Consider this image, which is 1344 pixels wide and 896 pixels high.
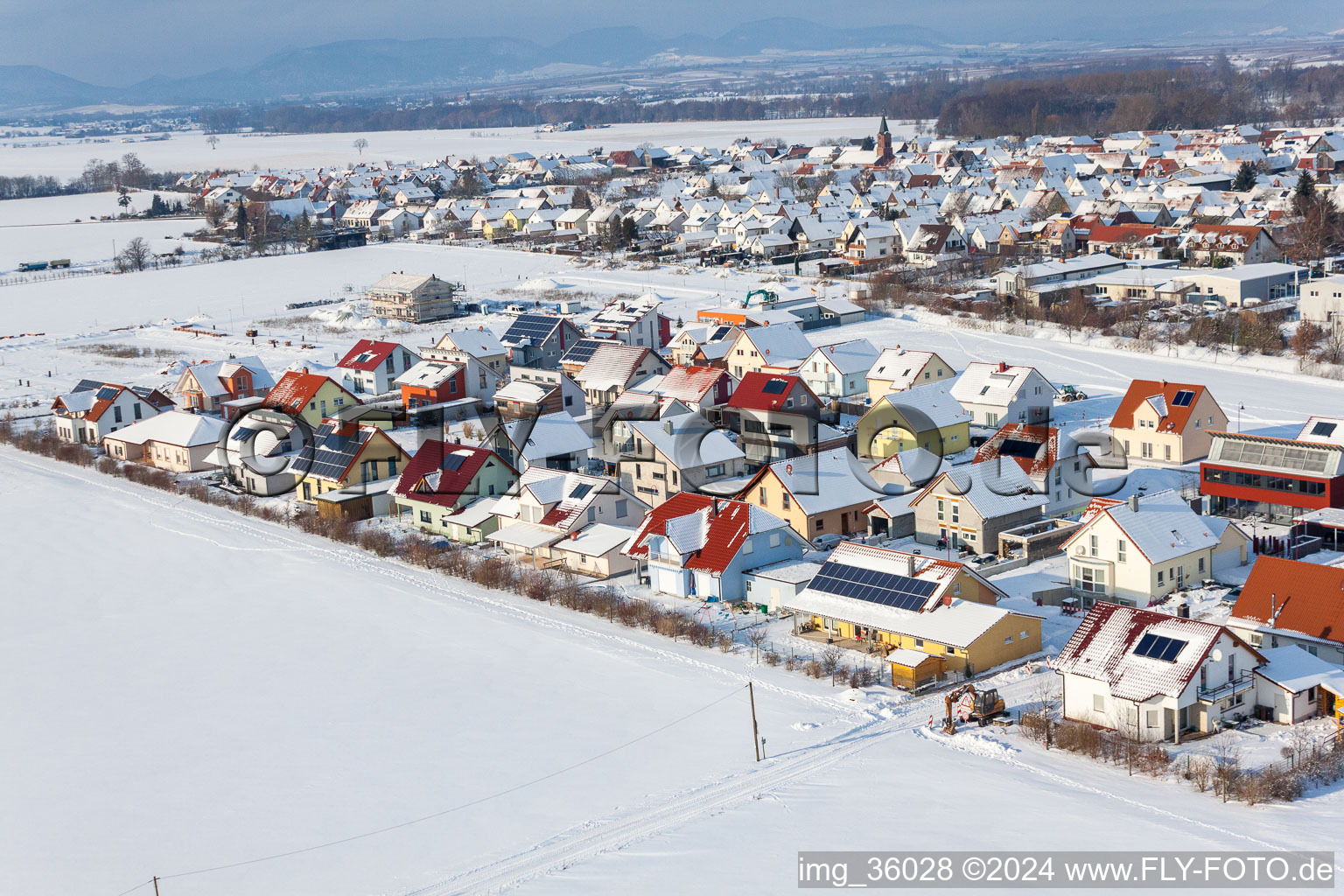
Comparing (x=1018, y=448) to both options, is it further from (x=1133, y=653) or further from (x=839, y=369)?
(x=839, y=369)

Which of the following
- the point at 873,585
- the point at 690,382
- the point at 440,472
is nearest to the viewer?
the point at 873,585

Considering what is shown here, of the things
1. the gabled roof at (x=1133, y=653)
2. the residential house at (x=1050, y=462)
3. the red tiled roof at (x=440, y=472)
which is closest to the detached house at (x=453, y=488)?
the red tiled roof at (x=440, y=472)

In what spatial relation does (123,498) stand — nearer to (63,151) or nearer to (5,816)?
(5,816)

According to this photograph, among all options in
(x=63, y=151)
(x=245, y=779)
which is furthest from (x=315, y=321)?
(x=63, y=151)

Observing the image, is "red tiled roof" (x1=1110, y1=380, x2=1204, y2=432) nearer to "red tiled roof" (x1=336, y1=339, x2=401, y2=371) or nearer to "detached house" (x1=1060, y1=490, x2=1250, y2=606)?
"detached house" (x1=1060, y1=490, x2=1250, y2=606)

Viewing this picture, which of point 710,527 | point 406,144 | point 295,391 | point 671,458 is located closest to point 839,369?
point 671,458

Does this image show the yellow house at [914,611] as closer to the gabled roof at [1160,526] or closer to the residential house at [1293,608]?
the gabled roof at [1160,526]
